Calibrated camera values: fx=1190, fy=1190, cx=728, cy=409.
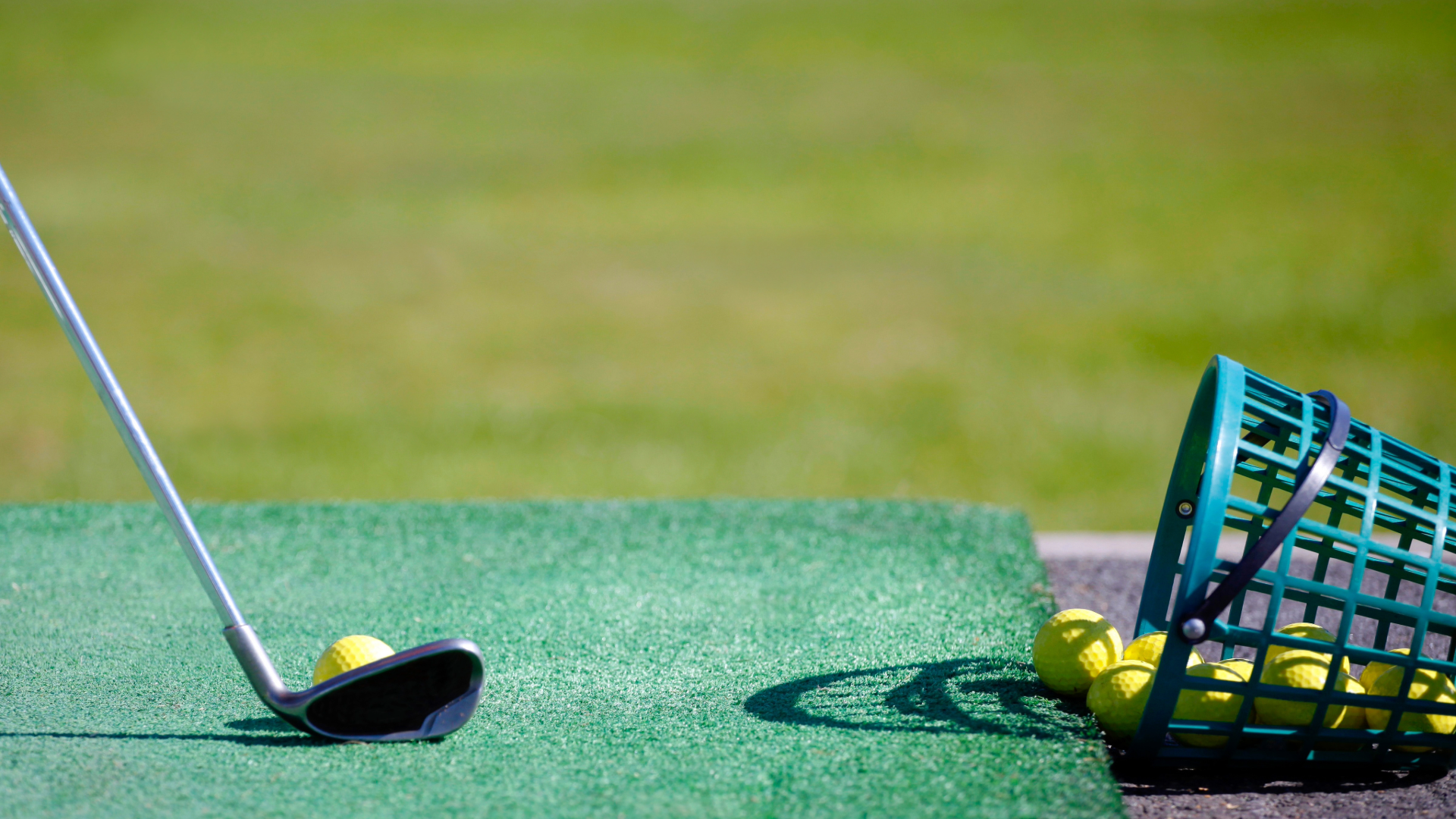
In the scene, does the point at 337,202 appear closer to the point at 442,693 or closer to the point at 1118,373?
the point at 1118,373

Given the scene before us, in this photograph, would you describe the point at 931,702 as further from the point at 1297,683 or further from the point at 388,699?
the point at 388,699

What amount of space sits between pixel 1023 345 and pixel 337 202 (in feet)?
31.1

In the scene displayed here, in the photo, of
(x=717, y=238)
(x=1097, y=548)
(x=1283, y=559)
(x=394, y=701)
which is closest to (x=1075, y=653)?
(x=1283, y=559)

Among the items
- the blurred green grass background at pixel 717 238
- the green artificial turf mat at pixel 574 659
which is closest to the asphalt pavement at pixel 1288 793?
the green artificial turf mat at pixel 574 659

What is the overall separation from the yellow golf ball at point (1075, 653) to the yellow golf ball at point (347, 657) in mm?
1456

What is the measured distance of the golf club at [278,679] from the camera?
7.84 ft

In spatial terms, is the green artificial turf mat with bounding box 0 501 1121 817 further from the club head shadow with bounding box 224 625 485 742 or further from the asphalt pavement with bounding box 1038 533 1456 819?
the asphalt pavement with bounding box 1038 533 1456 819

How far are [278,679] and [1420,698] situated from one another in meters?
2.30

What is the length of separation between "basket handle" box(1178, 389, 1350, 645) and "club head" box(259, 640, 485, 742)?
4.45ft

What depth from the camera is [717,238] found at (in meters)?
15.3

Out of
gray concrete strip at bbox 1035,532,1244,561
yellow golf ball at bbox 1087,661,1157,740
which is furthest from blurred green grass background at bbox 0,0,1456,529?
yellow golf ball at bbox 1087,661,1157,740

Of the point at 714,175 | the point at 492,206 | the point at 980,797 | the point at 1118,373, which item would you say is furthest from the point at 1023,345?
the point at 980,797

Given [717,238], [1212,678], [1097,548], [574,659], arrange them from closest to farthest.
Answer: [1212,678] < [574,659] < [1097,548] < [717,238]

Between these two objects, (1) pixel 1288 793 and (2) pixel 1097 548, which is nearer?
(1) pixel 1288 793
